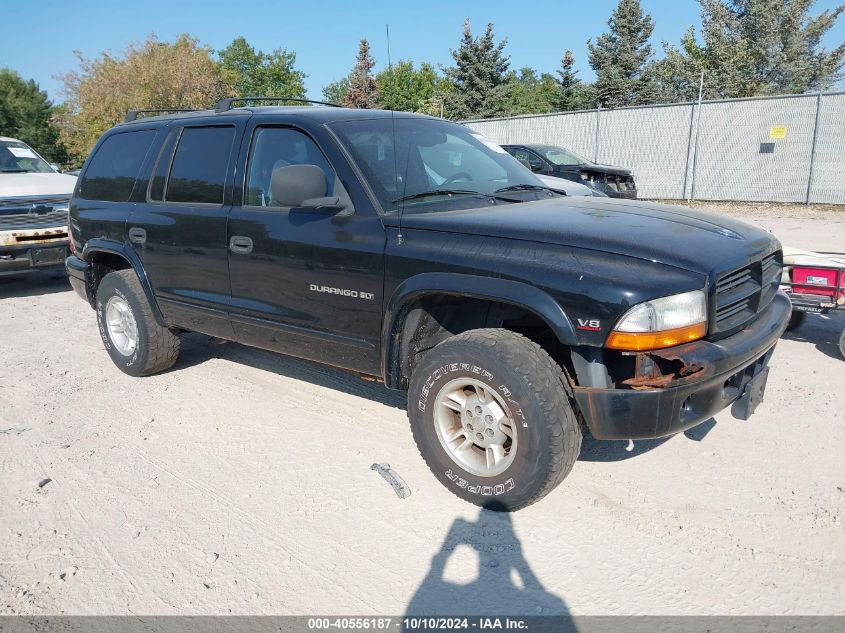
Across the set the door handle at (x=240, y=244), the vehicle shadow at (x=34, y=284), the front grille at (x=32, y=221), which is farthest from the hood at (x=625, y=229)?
the vehicle shadow at (x=34, y=284)

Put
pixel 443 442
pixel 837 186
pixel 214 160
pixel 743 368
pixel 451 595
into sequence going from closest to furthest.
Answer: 1. pixel 451 595
2. pixel 743 368
3. pixel 443 442
4. pixel 214 160
5. pixel 837 186

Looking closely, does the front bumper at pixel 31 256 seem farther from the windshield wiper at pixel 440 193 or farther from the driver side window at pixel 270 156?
the windshield wiper at pixel 440 193

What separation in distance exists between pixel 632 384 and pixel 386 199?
1.62m

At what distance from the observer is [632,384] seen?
9.18 feet

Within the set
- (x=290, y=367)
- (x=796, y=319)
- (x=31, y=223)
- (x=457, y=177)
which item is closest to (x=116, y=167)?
(x=290, y=367)

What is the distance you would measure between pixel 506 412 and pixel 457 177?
1.59 metres

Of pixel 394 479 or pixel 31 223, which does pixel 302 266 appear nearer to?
pixel 394 479

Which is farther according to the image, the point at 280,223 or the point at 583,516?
the point at 280,223

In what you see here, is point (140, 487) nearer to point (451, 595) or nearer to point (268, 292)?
point (268, 292)

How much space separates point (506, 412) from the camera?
3037 millimetres

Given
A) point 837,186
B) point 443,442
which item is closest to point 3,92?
point 837,186

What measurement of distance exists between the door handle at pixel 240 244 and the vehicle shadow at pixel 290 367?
98cm

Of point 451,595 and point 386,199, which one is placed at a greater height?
point 386,199

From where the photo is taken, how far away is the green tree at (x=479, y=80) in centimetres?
4006
